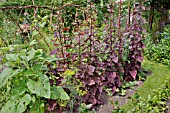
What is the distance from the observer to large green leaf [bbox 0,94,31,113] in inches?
79.7

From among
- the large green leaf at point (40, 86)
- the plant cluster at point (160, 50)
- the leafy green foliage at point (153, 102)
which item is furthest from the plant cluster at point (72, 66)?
the plant cluster at point (160, 50)

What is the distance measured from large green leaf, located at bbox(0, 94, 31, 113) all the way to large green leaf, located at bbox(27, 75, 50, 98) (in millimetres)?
117

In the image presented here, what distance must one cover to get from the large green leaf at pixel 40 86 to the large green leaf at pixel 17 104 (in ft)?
0.38

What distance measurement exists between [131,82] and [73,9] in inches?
150

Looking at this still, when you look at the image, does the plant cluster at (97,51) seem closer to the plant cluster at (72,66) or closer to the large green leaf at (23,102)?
the plant cluster at (72,66)

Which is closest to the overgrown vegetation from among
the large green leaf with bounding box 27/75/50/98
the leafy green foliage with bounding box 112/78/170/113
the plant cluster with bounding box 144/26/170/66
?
the large green leaf with bounding box 27/75/50/98

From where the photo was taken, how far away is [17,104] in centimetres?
206

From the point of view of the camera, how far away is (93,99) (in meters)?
3.23

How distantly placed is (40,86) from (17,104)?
0.81 feet

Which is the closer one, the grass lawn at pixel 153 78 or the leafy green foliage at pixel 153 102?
the leafy green foliage at pixel 153 102

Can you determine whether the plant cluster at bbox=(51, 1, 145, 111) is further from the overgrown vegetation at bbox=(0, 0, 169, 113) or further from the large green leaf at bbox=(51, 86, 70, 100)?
the large green leaf at bbox=(51, 86, 70, 100)

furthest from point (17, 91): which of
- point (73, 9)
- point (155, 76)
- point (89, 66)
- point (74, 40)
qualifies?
point (73, 9)

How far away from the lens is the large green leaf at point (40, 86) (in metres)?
1.98

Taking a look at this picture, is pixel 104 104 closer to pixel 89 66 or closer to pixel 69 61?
pixel 89 66
